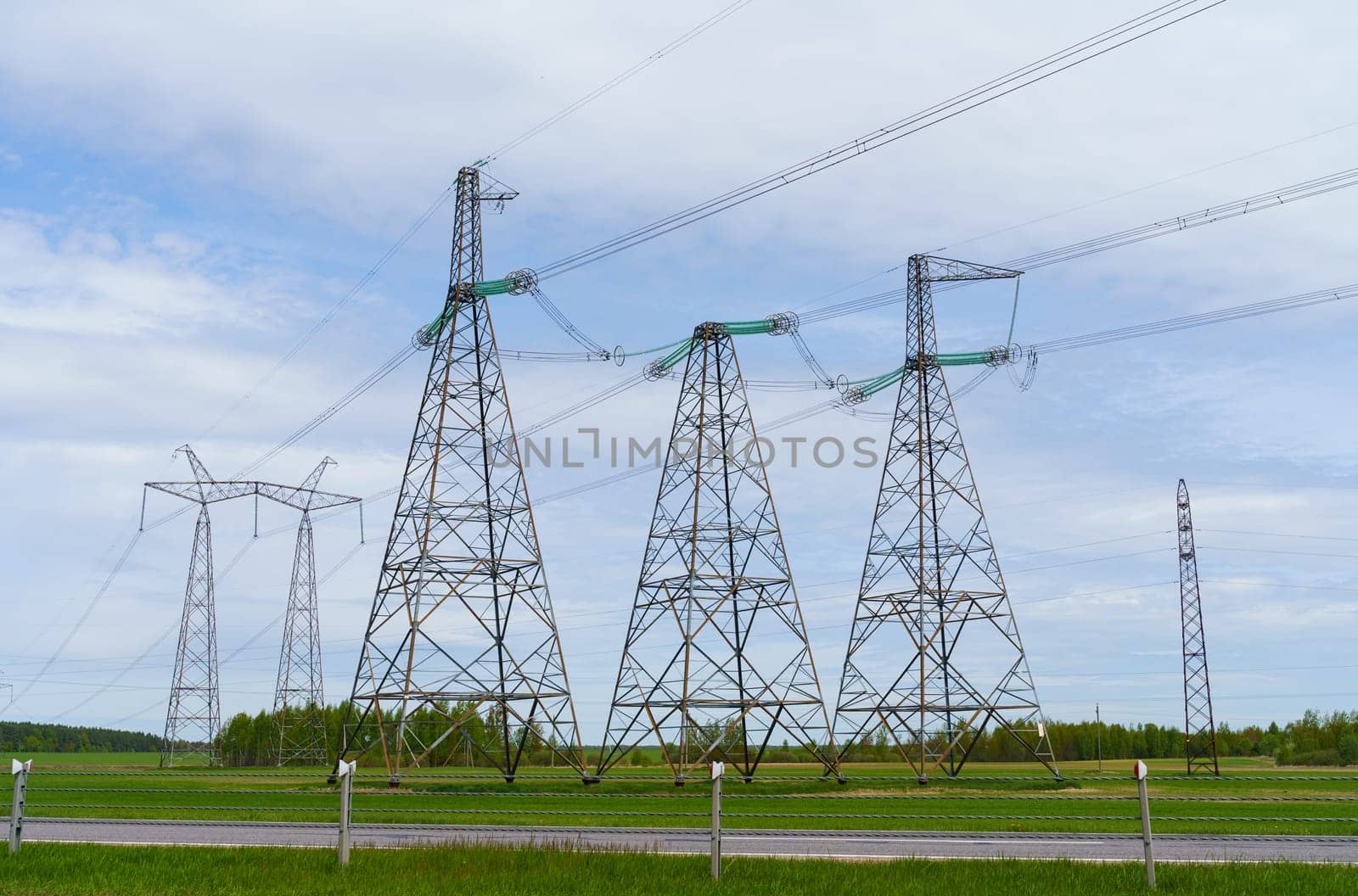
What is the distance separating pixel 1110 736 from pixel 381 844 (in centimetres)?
13018

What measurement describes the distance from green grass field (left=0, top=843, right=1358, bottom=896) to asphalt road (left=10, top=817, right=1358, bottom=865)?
1.57 metres

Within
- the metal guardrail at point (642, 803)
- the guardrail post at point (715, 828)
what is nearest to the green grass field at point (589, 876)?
the guardrail post at point (715, 828)

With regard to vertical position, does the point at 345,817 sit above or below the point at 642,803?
above

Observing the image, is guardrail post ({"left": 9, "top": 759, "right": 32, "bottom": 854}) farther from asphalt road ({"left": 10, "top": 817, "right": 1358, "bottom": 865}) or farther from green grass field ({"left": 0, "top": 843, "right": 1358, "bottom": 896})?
asphalt road ({"left": 10, "top": 817, "right": 1358, "bottom": 865})

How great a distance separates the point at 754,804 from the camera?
3356cm

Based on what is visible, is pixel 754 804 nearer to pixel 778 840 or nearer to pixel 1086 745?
pixel 778 840

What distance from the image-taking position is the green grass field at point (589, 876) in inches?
532

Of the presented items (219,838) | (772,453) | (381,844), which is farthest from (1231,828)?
(772,453)

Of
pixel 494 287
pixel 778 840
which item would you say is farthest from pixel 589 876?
pixel 494 287

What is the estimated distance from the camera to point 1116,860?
16156mm

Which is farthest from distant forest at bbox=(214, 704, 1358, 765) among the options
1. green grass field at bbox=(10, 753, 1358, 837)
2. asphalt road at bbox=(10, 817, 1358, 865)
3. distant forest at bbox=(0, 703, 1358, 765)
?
asphalt road at bbox=(10, 817, 1358, 865)

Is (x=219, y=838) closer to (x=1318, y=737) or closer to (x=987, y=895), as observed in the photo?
(x=987, y=895)

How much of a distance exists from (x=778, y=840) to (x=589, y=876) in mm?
6711

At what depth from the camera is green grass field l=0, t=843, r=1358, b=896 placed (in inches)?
532
